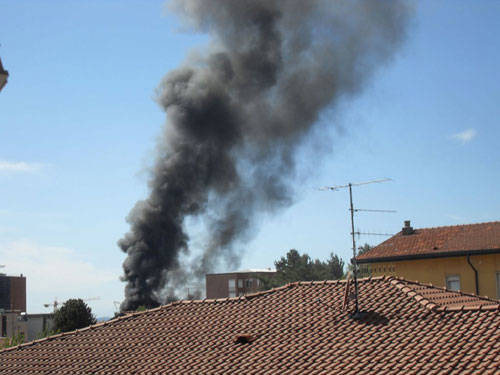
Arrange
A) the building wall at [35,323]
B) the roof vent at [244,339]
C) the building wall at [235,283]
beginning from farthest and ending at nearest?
the building wall at [235,283] → the building wall at [35,323] → the roof vent at [244,339]

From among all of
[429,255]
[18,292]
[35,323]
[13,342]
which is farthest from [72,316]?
[18,292]

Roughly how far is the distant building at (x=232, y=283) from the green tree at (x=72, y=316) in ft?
122

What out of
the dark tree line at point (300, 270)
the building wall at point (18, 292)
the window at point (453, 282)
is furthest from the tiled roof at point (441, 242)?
the building wall at point (18, 292)

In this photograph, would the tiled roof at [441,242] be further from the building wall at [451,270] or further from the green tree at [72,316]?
the green tree at [72,316]

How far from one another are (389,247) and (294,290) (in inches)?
544

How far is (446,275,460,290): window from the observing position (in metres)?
30.0

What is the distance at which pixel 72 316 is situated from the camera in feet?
151

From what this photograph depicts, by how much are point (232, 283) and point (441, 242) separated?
2135 inches

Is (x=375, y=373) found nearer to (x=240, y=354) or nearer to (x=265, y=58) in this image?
(x=240, y=354)

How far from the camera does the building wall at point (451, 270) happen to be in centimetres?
2911

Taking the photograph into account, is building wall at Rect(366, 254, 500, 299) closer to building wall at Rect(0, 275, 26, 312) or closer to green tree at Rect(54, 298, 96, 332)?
green tree at Rect(54, 298, 96, 332)

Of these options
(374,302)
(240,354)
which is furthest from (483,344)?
(240,354)

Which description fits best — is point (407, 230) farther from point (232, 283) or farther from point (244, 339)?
point (232, 283)

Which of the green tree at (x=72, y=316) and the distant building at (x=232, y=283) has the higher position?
the distant building at (x=232, y=283)
